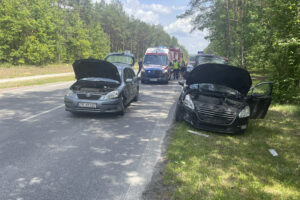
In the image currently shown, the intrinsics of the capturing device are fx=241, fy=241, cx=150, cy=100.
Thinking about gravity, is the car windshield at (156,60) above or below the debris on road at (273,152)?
above

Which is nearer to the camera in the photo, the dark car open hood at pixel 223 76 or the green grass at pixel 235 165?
the green grass at pixel 235 165

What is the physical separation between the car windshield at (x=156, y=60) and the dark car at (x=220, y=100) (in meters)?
11.4

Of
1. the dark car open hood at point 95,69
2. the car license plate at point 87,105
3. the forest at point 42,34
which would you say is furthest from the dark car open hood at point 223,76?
the forest at point 42,34

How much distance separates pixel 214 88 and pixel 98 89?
369cm

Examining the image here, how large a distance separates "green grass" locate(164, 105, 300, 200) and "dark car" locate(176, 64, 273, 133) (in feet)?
1.18

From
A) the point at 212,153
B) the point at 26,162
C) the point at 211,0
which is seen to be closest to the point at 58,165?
the point at 26,162

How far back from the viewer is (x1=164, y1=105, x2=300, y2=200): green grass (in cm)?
354

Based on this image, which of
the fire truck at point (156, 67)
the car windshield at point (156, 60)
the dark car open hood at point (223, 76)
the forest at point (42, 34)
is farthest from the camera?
the forest at point (42, 34)

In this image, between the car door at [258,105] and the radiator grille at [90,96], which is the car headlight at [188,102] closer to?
the car door at [258,105]

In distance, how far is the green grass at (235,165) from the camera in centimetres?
354

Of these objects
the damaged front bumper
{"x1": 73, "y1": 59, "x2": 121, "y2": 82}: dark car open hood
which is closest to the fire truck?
{"x1": 73, "y1": 59, "x2": 121, "y2": 82}: dark car open hood

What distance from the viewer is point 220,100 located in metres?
6.65

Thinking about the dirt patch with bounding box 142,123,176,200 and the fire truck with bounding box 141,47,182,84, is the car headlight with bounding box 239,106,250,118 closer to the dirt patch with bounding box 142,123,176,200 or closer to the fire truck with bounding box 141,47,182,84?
the dirt patch with bounding box 142,123,176,200

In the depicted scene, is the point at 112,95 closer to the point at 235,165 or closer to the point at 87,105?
the point at 87,105
